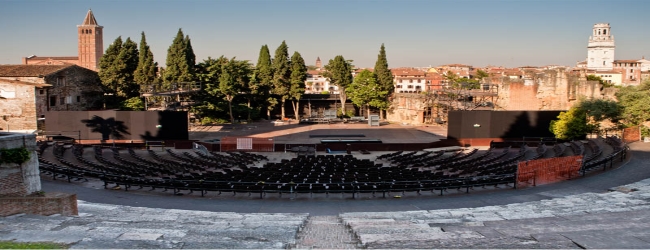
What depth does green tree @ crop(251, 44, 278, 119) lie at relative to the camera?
61.7 meters

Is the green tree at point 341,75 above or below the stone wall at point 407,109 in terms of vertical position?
above

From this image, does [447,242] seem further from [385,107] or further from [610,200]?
[385,107]

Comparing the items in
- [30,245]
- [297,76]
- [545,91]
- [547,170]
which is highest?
[297,76]

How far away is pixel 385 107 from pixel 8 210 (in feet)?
178

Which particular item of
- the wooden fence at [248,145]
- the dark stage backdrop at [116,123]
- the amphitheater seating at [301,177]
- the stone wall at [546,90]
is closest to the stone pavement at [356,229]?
the amphitheater seating at [301,177]

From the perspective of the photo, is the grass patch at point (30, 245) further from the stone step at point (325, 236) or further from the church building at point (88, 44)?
the church building at point (88, 44)

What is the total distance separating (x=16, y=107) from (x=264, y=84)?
1181 inches

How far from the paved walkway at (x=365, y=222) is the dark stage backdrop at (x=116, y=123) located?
16331 millimetres

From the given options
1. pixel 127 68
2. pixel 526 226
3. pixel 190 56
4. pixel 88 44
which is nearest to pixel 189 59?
pixel 190 56

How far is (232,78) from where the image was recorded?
5700cm

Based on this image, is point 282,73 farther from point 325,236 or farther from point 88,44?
point 88,44

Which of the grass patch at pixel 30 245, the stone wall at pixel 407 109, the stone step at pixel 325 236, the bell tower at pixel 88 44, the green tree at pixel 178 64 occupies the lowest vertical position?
the stone step at pixel 325 236

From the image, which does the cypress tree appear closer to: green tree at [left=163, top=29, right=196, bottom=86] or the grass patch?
green tree at [left=163, top=29, right=196, bottom=86]

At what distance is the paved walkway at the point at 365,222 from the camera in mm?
9359
